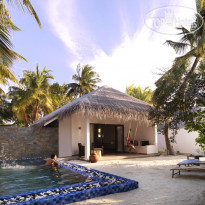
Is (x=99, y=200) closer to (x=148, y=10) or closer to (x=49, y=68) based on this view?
(x=148, y=10)

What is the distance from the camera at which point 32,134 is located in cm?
1212

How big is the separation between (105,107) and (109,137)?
5012mm

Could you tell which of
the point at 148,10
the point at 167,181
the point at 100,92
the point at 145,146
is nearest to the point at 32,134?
the point at 100,92

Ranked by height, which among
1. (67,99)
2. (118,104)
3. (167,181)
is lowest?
(167,181)

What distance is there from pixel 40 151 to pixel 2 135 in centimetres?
231

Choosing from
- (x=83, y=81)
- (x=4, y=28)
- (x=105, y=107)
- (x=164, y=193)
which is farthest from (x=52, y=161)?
(x=83, y=81)

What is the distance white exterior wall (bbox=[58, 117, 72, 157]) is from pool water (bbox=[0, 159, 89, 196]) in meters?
2.67

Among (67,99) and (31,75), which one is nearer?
(31,75)

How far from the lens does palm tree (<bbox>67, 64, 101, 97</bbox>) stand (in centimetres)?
2755

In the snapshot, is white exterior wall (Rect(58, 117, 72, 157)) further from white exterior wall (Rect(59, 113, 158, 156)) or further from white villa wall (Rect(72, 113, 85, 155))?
white villa wall (Rect(72, 113, 85, 155))

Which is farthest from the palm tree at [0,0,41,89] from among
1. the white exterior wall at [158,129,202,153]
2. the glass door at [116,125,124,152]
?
the white exterior wall at [158,129,202,153]

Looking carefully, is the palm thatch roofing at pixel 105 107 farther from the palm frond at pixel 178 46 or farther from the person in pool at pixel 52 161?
the palm frond at pixel 178 46

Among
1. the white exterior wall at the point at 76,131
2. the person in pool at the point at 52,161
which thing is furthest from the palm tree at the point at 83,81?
the person in pool at the point at 52,161

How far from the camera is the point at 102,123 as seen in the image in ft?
44.7
